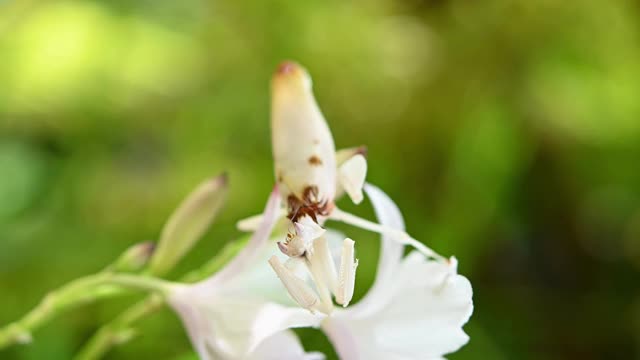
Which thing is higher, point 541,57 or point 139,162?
point 541,57

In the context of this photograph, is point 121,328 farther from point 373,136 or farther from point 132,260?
point 373,136

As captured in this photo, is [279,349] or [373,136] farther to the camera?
[373,136]

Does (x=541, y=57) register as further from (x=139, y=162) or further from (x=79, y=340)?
(x=79, y=340)

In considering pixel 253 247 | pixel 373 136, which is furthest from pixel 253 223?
pixel 373 136

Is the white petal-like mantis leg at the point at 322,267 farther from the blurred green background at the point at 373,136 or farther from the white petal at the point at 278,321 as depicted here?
the blurred green background at the point at 373,136

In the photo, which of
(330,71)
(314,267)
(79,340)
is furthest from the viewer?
(330,71)

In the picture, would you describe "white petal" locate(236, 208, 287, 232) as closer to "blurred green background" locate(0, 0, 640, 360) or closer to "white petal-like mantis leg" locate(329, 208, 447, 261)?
"white petal-like mantis leg" locate(329, 208, 447, 261)

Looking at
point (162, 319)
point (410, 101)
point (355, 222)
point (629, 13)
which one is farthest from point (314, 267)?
point (629, 13)
